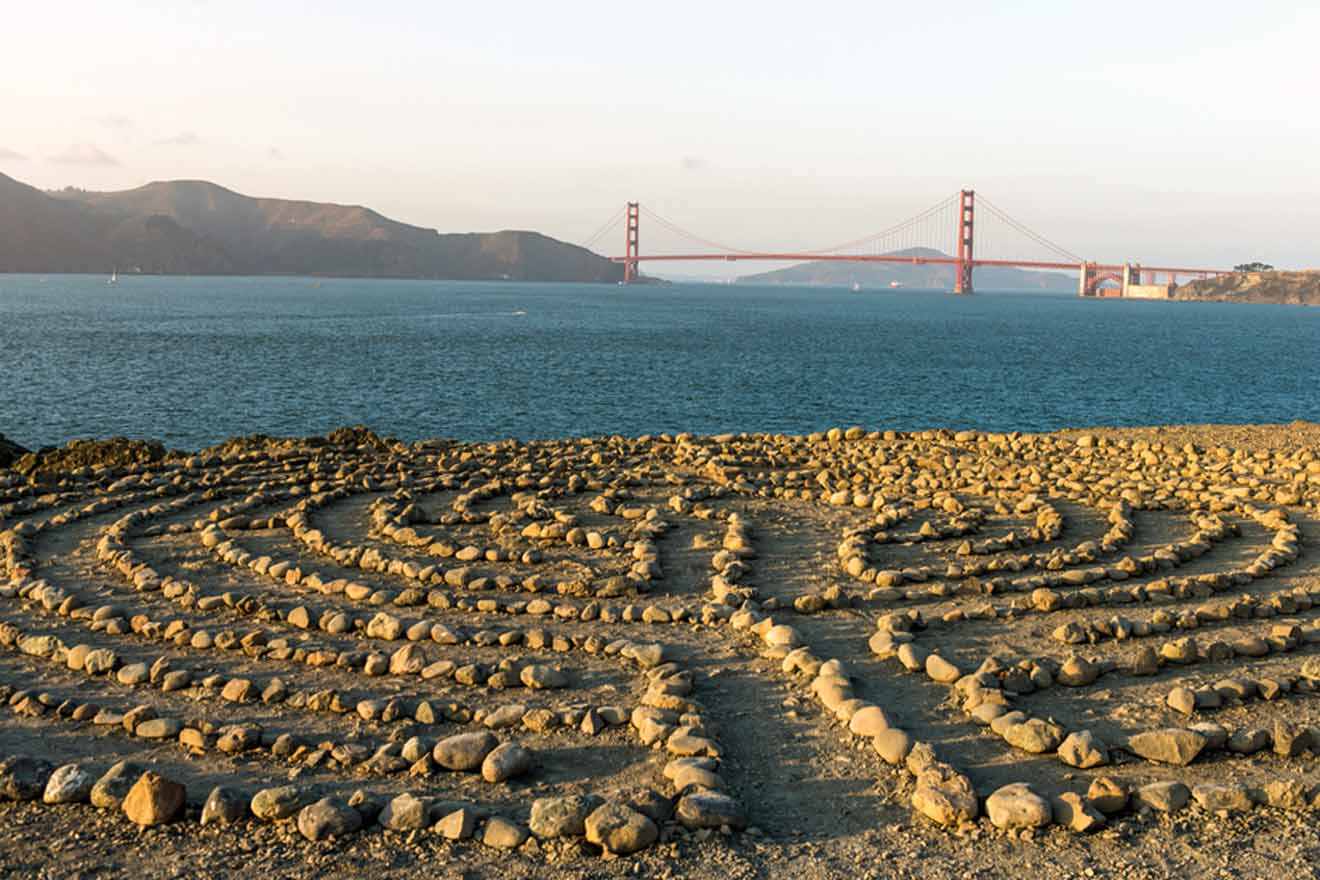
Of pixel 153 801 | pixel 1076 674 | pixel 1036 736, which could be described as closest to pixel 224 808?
pixel 153 801

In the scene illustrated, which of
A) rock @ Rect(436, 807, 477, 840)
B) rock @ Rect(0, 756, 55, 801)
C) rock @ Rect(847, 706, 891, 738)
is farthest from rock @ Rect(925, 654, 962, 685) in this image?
rock @ Rect(0, 756, 55, 801)

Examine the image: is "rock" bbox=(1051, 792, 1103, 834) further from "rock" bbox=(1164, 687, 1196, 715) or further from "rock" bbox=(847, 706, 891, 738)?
A: "rock" bbox=(1164, 687, 1196, 715)

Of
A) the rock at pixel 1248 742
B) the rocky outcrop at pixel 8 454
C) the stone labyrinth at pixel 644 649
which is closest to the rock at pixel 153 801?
the stone labyrinth at pixel 644 649

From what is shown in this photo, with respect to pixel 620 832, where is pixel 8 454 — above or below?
above

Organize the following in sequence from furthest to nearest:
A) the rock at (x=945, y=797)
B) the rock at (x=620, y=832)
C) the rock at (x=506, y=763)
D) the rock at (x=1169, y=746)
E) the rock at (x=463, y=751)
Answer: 1. the rock at (x=1169, y=746)
2. the rock at (x=463, y=751)
3. the rock at (x=506, y=763)
4. the rock at (x=945, y=797)
5. the rock at (x=620, y=832)

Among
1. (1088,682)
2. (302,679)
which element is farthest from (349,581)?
(1088,682)

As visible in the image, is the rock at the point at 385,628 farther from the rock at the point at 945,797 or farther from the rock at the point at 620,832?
the rock at the point at 945,797

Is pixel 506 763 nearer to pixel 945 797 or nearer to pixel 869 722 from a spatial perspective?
pixel 869 722
